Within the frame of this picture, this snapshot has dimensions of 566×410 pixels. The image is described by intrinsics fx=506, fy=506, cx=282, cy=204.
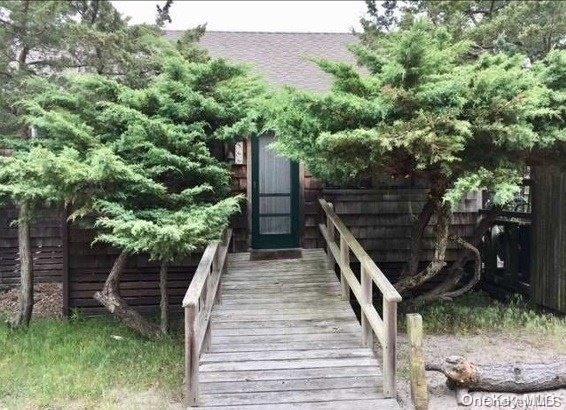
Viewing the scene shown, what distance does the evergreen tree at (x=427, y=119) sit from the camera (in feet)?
16.8

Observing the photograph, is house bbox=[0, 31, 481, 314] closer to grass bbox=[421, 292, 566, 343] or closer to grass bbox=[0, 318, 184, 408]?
grass bbox=[0, 318, 184, 408]

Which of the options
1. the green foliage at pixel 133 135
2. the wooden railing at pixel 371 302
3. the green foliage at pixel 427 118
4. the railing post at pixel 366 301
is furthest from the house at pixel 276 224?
the railing post at pixel 366 301

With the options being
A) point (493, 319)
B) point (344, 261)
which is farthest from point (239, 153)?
point (493, 319)

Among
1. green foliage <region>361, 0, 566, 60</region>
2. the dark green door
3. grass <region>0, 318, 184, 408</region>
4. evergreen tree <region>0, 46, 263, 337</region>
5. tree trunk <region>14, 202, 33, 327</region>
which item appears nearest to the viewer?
grass <region>0, 318, 184, 408</region>

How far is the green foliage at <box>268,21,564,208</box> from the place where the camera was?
16.8 feet

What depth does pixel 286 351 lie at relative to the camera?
16.7ft

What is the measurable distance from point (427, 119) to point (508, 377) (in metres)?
2.55

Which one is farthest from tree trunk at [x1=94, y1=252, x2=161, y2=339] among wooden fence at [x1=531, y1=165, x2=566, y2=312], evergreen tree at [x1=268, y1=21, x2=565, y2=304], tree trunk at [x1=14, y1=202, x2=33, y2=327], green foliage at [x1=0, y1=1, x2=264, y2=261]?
wooden fence at [x1=531, y1=165, x2=566, y2=312]

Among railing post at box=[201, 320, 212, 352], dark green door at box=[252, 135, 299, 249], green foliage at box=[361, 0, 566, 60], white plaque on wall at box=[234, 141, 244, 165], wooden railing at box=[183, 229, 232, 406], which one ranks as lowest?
railing post at box=[201, 320, 212, 352]

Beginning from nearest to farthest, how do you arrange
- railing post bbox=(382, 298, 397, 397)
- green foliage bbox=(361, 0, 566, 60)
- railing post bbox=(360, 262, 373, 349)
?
railing post bbox=(382, 298, 397, 397), railing post bbox=(360, 262, 373, 349), green foliage bbox=(361, 0, 566, 60)

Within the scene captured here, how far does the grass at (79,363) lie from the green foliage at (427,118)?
9.34 ft

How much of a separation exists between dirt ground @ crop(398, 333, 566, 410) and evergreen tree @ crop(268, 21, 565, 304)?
1802 mm

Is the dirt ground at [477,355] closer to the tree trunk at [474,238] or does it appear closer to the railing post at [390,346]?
the railing post at [390,346]

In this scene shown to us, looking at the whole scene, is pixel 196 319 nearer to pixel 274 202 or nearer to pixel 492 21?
pixel 274 202
